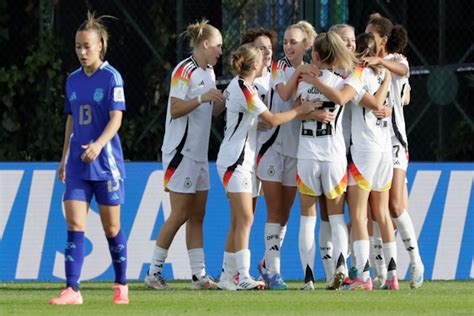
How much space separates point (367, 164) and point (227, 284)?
1397 millimetres

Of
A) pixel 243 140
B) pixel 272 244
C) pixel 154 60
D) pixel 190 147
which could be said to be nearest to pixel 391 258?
pixel 272 244

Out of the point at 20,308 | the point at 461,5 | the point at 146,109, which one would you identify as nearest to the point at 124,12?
the point at 146,109

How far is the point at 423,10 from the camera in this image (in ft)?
47.4

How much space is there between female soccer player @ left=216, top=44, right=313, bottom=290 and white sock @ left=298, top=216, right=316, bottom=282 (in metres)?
0.37

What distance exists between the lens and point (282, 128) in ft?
37.4

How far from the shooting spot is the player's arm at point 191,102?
11078 mm

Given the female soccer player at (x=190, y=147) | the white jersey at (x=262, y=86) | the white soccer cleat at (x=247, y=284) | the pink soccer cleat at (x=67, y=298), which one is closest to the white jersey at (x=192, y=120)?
the female soccer player at (x=190, y=147)

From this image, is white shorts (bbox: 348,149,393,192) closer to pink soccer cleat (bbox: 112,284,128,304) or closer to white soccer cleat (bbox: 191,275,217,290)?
white soccer cleat (bbox: 191,275,217,290)

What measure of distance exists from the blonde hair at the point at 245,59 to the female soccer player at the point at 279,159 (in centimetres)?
41

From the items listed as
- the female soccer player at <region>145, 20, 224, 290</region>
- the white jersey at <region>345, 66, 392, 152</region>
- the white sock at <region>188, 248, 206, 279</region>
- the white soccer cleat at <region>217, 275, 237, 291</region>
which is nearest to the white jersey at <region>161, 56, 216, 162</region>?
the female soccer player at <region>145, 20, 224, 290</region>

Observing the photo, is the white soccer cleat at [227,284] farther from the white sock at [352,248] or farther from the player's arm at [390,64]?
the player's arm at [390,64]

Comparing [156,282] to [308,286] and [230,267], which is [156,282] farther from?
[308,286]

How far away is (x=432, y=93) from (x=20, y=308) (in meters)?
6.00

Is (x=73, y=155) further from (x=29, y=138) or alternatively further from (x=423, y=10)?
(x=423, y=10)
